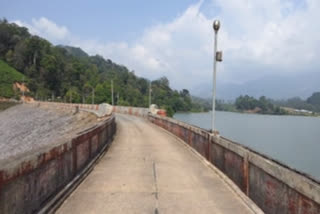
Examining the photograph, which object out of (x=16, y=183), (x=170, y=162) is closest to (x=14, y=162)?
(x=16, y=183)

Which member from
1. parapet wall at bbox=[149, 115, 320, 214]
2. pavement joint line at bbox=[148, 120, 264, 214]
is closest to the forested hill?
pavement joint line at bbox=[148, 120, 264, 214]

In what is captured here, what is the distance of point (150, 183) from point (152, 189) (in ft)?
2.05

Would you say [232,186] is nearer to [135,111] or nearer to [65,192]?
[65,192]

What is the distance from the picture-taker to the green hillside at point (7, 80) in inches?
4232

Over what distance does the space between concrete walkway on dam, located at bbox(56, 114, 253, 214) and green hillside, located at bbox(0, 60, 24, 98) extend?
357 ft

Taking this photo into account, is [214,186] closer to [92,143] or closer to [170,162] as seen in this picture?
[170,162]

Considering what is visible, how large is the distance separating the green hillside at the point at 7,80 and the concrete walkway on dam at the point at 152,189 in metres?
109

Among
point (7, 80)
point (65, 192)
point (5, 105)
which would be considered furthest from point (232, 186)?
point (7, 80)

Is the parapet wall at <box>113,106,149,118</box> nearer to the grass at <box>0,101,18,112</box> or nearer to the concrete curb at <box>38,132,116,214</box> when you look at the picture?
the concrete curb at <box>38,132,116,214</box>

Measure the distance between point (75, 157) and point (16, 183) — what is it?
3.85 m

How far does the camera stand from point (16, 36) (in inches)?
6142

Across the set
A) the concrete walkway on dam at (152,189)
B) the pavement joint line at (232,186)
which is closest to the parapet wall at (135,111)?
the pavement joint line at (232,186)

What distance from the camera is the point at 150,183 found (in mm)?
8531

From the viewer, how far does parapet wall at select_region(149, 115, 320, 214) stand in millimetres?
4609
